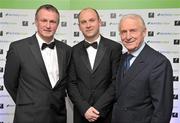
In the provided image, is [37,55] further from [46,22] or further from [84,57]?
[84,57]

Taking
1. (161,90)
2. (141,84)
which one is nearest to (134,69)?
(141,84)

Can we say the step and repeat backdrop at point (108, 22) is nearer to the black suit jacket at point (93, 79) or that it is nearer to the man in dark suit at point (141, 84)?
the black suit jacket at point (93, 79)

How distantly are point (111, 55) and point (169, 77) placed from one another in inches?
32.4

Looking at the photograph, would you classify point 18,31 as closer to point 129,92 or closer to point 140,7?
point 140,7

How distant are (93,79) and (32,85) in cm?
62

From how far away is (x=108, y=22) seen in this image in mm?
4379

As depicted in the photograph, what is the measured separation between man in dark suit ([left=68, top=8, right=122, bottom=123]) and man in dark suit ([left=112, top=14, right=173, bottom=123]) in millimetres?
316

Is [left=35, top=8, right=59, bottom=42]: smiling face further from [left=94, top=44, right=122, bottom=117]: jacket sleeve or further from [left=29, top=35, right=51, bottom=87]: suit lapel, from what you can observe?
[left=94, top=44, right=122, bottom=117]: jacket sleeve

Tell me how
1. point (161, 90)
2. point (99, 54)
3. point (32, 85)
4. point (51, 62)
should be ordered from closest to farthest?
point (161, 90), point (32, 85), point (51, 62), point (99, 54)

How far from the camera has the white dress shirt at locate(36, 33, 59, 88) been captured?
329cm

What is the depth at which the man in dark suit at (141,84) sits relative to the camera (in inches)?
108

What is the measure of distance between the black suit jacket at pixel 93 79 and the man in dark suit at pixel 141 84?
1.06ft

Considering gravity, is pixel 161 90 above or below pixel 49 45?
below

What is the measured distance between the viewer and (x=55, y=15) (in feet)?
10.8
